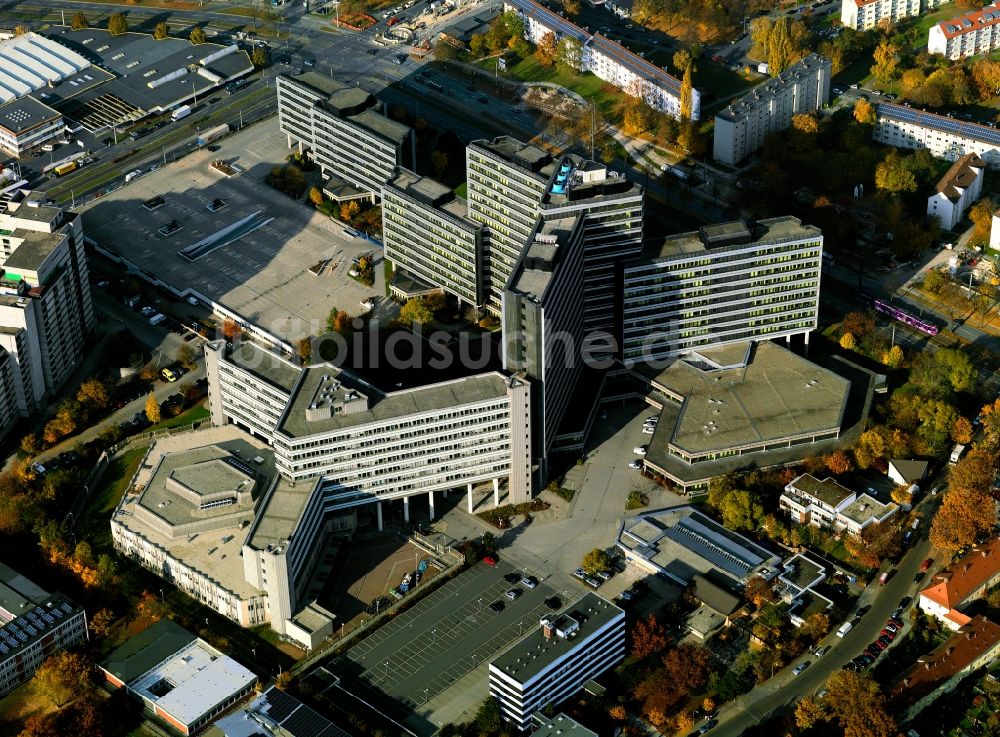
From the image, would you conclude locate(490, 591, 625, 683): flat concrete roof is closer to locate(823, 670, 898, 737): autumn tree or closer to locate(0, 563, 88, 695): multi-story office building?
locate(823, 670, 898, 737): autumn tree

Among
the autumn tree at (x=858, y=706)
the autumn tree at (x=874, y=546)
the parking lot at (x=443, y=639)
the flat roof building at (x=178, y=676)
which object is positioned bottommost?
the parking lot at (x=443, y=639)

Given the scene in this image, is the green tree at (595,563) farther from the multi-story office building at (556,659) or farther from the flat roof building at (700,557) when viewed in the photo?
the multi-story office building at (556,659)

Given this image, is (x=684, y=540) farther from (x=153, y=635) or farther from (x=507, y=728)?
(x=153, y=635)

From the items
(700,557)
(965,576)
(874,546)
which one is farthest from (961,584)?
(700,557)

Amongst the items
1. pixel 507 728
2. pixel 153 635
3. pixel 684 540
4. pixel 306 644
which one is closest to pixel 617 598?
pixel 684 540

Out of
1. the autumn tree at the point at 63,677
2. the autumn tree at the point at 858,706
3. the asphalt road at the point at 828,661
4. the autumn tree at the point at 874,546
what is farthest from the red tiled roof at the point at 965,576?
the autumn tree at the point at 63,677

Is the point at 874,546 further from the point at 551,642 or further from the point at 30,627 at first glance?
the point at 30,627
